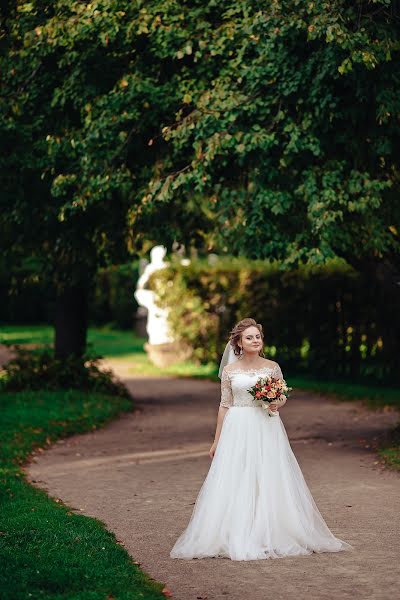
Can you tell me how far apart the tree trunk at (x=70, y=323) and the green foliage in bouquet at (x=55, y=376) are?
0.35m

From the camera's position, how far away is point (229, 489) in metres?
7.60

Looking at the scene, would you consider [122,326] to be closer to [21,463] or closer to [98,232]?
[98,232]

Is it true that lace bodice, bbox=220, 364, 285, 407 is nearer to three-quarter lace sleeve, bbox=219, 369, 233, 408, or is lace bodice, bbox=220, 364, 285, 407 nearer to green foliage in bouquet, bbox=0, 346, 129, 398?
three-quarter lace sleeve, bbox=219, 369, 233, 408

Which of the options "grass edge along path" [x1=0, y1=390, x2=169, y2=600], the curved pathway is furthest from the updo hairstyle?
"grass edge along path" [x1=0, y1=390, x2=169, y2=600]

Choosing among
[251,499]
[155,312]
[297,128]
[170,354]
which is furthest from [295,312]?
[251,499]

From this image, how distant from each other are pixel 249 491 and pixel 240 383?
28.4 inches

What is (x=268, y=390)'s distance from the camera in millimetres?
7617

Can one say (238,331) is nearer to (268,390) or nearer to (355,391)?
(268,390)

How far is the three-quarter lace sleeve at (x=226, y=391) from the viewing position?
7867 millimetres

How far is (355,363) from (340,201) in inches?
356

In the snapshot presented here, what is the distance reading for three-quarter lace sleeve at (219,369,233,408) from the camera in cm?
787

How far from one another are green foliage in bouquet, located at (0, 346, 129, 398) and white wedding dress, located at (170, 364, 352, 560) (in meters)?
8.61

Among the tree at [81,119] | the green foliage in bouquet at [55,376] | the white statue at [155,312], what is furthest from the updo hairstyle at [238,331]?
the white statue at [155,312]

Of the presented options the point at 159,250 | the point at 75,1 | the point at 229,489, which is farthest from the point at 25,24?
the point at 159,250
